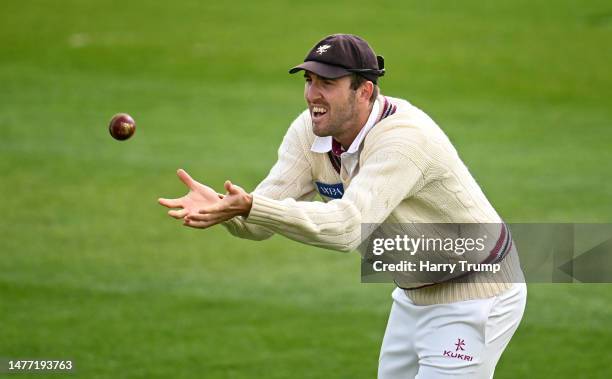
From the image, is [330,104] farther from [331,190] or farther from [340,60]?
[331,190]

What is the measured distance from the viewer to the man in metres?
4.89

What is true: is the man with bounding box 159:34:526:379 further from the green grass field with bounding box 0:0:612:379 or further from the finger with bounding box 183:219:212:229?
the green grass field with bounding box 0:0:612:379

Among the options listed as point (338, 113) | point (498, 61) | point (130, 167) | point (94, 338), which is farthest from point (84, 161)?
point (338, 113)

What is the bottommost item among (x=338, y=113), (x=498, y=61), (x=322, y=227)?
(x=322, y=227)

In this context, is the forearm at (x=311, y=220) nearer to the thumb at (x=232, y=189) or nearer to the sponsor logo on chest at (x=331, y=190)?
the thumb at (x=232, y=189)

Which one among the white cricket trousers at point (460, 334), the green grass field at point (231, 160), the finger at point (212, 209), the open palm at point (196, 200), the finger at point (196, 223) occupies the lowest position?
the white cricket trousers at point (460, 334)

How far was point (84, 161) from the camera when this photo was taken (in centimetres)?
1497

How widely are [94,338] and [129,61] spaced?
11.9 meters

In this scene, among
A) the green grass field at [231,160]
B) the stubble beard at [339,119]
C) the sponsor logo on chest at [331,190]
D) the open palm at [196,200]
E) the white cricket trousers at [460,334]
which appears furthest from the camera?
the green grass field at [231,160]

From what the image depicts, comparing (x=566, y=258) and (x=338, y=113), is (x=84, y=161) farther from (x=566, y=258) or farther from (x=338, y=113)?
(x=338, y=113)

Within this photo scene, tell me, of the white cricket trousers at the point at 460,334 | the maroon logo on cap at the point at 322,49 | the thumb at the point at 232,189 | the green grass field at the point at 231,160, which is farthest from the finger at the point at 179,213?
the green grass field at the point at 231,160

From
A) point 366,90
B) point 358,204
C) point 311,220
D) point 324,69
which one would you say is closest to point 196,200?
point 311,220

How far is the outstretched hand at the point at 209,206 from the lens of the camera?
4758 millimetres

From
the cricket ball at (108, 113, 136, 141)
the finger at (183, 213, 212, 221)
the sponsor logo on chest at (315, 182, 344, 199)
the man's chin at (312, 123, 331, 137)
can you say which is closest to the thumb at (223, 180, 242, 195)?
the finger at (183, 213, 212, 221)
